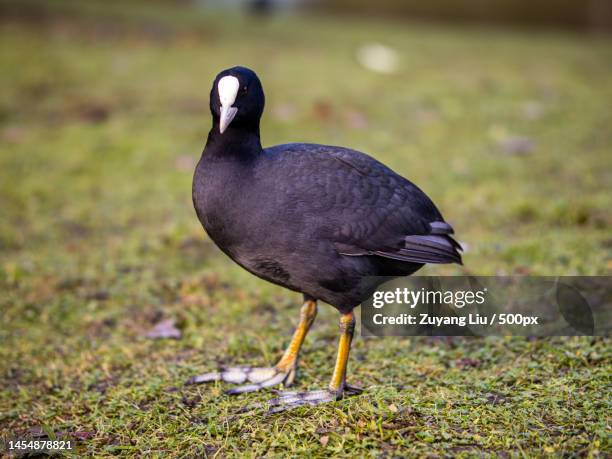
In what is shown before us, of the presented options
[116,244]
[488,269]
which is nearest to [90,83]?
[116,244]

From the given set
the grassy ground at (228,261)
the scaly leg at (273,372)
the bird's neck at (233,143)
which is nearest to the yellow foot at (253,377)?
the scaly leg at (273,372)

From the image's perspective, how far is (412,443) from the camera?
277cm

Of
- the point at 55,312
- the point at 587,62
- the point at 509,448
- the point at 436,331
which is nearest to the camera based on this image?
the point at 509,448

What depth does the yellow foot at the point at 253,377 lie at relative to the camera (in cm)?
346

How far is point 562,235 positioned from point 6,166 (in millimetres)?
5572

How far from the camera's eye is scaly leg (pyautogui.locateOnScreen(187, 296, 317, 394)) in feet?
11.4

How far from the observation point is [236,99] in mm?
3072

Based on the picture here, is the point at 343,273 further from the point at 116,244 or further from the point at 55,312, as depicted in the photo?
the point at 116,244

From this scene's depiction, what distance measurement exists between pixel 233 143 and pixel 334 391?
125 cm

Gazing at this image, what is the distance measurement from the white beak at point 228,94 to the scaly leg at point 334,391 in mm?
1094

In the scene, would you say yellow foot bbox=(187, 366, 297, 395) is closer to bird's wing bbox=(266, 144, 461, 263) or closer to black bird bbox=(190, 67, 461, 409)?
black bird bbox=(190, 67, 461, 409)

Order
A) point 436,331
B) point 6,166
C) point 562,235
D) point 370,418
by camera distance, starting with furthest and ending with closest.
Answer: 1. point 6,166
2. point 562,235
3. point 436,331
4. point 370,418

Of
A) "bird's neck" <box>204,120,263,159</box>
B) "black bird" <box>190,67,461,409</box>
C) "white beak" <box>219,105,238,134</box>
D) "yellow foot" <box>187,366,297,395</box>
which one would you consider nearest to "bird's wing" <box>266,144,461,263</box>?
"black bird" <box>190,67,461,409</box>

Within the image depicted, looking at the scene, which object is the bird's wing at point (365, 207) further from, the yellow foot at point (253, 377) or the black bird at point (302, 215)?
the yellow foot at point (253, 377)
